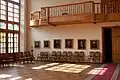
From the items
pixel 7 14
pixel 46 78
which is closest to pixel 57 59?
pixel 7 14

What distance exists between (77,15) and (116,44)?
398cm

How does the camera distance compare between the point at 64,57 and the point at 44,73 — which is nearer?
the point at 44,73

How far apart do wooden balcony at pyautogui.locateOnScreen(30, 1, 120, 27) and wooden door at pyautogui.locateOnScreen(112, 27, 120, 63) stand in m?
2.10

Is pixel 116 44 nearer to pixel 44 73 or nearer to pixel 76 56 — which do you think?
pixel 76 56

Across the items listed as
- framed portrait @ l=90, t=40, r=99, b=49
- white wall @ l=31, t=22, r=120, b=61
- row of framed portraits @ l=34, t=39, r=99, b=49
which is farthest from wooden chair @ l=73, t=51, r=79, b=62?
framed portrait @ l=90, t=40, r=99, b=49

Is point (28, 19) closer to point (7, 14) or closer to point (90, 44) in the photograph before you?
point (7, 14)

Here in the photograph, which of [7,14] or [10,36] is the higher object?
[7,14]

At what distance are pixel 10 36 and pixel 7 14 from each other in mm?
1932

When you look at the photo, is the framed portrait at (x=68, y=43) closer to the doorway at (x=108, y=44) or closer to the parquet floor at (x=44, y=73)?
the doorway at (x=108, y=44)

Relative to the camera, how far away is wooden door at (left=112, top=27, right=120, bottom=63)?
553 inches

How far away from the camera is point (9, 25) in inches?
619

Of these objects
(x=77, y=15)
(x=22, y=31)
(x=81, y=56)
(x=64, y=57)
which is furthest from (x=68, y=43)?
(x=22, y=31)

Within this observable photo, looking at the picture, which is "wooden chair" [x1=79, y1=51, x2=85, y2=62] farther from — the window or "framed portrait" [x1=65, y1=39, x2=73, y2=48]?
the window

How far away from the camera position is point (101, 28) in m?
14.2
